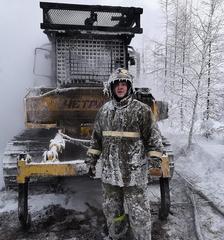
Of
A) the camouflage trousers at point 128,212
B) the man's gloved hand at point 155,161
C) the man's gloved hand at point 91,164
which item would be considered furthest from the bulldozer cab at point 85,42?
the man's gloved hand at point 155,161

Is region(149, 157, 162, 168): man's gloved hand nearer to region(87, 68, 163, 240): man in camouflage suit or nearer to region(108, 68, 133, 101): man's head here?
region(87, 68, 163, 240): man in camouflage suit

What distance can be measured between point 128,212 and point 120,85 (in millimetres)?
1418

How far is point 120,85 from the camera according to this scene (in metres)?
3.99

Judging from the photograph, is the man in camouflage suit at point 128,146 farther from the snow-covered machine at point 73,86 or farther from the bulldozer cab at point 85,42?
the bulldozer cab at point 85,42

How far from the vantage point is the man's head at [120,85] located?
3.99m

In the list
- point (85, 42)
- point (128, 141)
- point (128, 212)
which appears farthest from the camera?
point (85, 42)

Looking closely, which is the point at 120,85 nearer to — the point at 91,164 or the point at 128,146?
the point at 128,146

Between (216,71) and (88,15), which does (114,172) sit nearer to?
(88,15)

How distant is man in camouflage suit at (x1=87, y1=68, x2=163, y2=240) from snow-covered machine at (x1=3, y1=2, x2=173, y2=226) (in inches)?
31.5

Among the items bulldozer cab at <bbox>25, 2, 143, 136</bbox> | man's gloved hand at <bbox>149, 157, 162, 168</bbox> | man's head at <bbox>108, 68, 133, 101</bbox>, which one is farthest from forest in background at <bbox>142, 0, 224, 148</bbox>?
man's head at <bbox>108, 68, 133, 101</bbox>

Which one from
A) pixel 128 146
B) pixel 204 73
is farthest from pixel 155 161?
pixel 204 73

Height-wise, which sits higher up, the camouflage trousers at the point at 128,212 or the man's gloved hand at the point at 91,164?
the man's gloved hand at the point at 91,164

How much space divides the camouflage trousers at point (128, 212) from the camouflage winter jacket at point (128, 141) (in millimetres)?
151

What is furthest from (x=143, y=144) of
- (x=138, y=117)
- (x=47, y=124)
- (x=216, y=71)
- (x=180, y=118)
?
(x=180, y=118)
